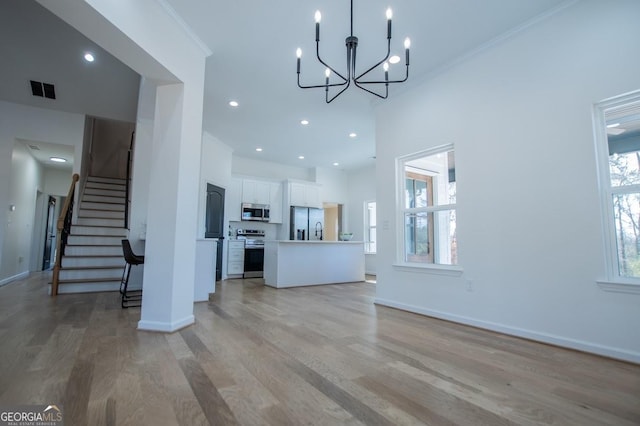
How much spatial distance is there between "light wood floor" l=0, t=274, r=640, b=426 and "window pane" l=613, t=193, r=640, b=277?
756mm

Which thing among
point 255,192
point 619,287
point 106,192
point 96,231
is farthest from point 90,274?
point 619,287

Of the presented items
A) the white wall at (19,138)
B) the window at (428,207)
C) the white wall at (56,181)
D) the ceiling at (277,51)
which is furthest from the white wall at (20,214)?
the window at (428,207)

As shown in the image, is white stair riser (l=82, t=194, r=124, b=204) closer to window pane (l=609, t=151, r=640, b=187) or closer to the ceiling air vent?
the ceiling air vent

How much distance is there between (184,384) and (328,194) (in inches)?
292

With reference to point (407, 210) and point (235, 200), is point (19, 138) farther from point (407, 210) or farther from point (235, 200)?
point (407, 210)

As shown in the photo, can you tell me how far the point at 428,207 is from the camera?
4.04 metres

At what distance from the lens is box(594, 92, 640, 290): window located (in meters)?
2.47

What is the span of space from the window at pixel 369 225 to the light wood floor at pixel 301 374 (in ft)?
17.0

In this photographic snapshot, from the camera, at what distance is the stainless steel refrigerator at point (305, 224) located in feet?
26.5

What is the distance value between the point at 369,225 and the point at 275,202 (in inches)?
107

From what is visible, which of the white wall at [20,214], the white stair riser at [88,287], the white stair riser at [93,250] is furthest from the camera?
the white wall at [20,214]

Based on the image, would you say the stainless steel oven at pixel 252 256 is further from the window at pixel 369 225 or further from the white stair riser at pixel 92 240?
the window at pixel 369 225

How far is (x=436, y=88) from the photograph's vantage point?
3.91m

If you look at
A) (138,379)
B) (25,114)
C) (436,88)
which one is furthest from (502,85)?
(25,114)
